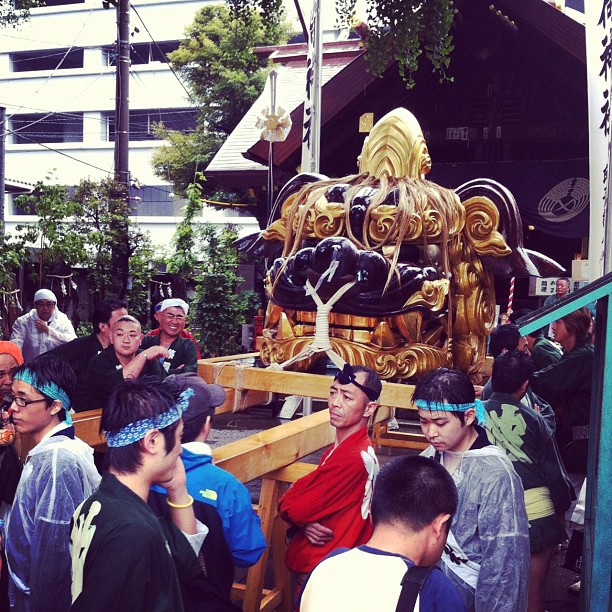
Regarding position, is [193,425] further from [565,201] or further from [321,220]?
[565,201]

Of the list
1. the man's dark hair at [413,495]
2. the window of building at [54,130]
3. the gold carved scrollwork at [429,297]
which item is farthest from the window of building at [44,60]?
the man's dark hair at [413,495]

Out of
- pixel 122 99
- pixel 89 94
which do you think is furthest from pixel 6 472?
pixel 89 94

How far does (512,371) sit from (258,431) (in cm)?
565

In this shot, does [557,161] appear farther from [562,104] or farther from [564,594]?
[564,594]

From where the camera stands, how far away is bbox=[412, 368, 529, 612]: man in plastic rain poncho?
A: 254 cm

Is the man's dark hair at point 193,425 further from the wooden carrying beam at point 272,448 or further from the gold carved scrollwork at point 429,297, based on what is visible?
the gold carved scrollwork at point 429,297

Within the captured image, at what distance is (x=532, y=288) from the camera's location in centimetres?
1033

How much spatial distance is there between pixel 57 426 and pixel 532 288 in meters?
8.63

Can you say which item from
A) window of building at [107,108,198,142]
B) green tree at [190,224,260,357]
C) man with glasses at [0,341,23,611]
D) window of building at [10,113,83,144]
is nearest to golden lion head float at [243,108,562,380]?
man with glasses at [0,341,23,611]

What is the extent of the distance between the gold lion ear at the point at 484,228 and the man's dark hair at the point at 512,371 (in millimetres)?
2425

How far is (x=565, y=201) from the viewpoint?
1028cm

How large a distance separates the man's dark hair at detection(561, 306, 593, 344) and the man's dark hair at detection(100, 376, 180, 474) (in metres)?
2.97

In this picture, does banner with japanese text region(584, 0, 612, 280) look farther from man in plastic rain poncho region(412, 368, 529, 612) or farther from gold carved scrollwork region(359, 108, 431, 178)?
man in plastic rain poncho region(412, 368, 529, 612)

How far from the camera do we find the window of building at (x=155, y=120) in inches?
1065
